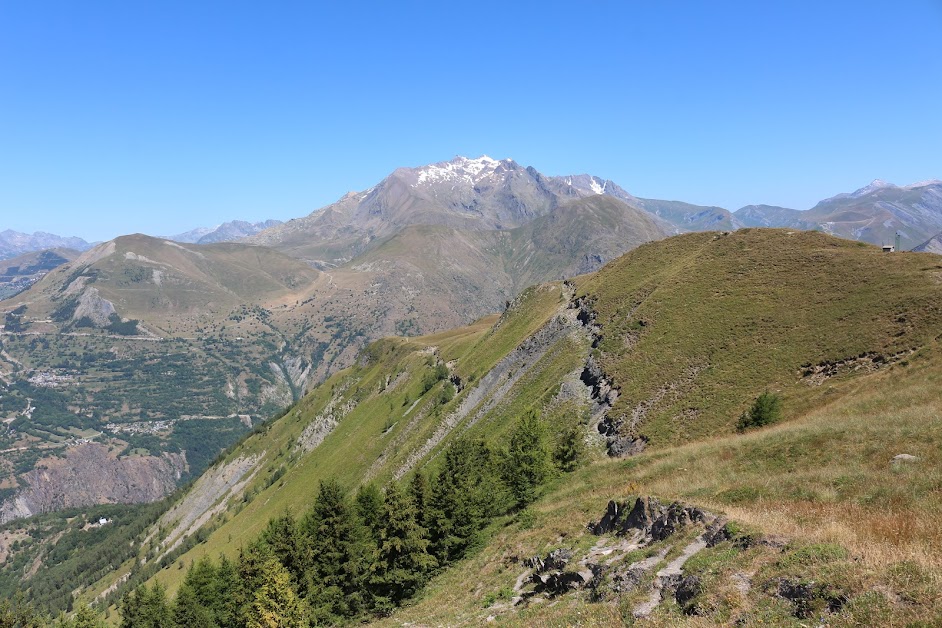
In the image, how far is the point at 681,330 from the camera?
70688 millimetres

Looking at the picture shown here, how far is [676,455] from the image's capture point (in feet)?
122

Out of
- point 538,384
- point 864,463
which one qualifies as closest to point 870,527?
point 864,463

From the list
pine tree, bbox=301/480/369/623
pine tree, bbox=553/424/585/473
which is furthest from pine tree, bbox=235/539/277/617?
pine tree, bbox=553/424/585/473

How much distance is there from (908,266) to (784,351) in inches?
858

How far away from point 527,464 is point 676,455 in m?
14.2

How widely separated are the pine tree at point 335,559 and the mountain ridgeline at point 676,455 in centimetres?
32

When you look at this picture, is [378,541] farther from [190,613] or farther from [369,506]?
[190,613]

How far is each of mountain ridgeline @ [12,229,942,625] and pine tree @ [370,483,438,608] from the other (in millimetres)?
240

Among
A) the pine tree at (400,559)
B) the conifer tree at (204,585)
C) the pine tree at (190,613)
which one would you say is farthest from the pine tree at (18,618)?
the pine tree at (400,559)

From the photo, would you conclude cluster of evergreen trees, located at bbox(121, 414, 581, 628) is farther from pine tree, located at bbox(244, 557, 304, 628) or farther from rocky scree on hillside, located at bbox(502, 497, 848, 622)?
rocky scree on hillside, located at bbox(502, 497, 848, 622)

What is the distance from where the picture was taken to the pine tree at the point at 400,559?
37.6 meters

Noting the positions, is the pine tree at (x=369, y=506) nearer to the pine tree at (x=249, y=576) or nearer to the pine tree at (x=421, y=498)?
the pine tree at (x=421, y=498)

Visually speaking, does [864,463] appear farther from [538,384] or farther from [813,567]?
[538,384]

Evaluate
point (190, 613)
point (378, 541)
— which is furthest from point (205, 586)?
point (378, 541)
